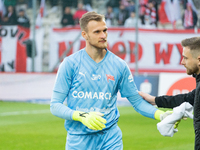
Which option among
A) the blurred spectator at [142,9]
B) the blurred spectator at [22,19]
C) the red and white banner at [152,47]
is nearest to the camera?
the red and white banner at [152,47]

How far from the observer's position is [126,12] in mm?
16109

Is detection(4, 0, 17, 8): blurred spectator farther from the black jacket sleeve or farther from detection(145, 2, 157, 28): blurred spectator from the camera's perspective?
the black jacket sleeve

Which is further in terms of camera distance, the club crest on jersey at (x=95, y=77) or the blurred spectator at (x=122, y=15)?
the blurred spectator at (x=122, y=15)

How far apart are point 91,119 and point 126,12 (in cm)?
1279

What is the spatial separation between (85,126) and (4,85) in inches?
472

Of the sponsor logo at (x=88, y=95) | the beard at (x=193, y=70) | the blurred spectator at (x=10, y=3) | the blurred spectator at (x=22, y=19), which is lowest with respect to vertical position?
the blurred spectator at (x=22, y=19)

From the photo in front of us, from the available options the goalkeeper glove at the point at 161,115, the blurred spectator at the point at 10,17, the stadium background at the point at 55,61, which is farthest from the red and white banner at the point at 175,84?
the goalkeeper glove at the point at 161,115

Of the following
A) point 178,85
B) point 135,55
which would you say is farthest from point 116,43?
point 178,85

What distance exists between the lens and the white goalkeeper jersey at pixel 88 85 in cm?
398

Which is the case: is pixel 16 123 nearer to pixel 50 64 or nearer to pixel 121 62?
pixel 50 64

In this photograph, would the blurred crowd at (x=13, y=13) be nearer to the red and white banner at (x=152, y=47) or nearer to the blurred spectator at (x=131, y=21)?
the red and white banner at (x=152, y=47)

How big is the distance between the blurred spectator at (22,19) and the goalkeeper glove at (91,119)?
43.6 ft

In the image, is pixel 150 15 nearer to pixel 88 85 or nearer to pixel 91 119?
pixel 88 85

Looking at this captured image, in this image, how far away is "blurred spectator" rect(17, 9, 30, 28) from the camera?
16672 mm
